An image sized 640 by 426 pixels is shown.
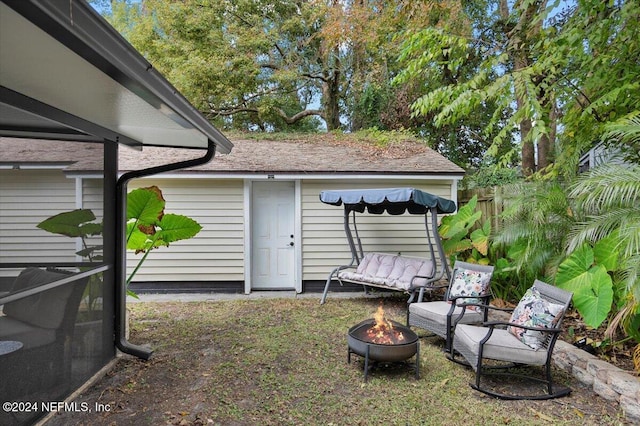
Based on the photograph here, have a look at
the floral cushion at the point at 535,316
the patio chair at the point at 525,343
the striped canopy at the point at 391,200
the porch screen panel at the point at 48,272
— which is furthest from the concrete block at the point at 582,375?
the porch screen panel at the point at 48,272

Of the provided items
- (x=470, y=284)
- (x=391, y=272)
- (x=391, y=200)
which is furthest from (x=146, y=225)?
(x=470, y=284)

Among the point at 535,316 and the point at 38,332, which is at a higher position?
the point at 38,332

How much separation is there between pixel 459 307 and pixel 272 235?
4372mm

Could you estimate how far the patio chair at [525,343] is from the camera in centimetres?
353

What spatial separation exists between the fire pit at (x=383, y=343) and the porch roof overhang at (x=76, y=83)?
249cm

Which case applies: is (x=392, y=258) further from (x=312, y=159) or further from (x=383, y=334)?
(x=383, y=334)

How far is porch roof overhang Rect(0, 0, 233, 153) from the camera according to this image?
1.41 m

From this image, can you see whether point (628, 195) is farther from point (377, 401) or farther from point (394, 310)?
point (394, 310)

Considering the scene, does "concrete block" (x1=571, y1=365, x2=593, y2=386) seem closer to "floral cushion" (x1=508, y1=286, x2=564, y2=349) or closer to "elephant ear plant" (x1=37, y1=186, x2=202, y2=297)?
"floral cushion" (x1=508, y1=286, x2=564, y2=349)

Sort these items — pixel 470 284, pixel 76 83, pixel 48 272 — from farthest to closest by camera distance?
pixel 470 284, pixel 48 272, pixel 76 83

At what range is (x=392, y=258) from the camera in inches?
278

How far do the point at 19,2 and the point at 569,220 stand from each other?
19.0 feet

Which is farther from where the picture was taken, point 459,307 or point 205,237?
point 205,237

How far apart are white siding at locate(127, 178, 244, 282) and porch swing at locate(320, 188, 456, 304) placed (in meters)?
2.00
